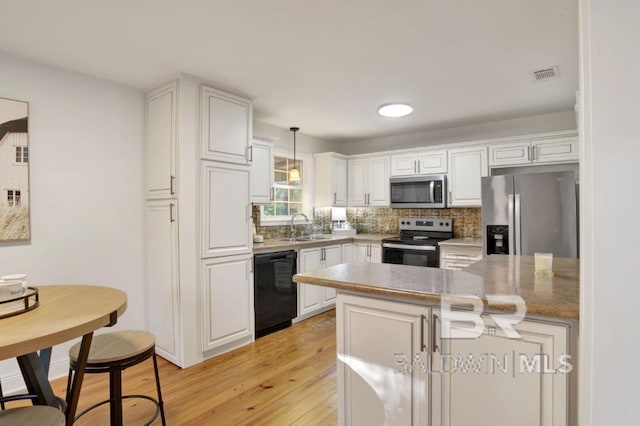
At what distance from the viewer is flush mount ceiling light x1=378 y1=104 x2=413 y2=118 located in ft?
11.7

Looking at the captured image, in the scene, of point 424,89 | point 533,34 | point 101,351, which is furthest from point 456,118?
point 101,351

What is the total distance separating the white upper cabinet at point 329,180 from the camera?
4867 millimetres

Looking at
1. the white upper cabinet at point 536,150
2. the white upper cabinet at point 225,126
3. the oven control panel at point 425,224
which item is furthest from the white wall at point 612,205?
the oven control panel at point 425,224

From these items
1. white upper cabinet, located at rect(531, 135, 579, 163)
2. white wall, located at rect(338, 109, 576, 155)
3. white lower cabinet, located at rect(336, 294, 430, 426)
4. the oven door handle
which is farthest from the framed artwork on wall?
white upper cabinet, located at rect(531, 135, 579, 163)

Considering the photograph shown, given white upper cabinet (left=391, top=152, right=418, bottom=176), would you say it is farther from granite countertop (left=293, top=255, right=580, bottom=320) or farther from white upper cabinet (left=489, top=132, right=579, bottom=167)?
granite countertop (left=293, top=255, right=580, bottom=320)

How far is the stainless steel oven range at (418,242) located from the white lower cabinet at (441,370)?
2.65 m

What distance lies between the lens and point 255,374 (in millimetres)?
2701

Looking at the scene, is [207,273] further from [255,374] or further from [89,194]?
[89,194]

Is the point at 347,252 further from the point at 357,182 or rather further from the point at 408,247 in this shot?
the point at 357,182

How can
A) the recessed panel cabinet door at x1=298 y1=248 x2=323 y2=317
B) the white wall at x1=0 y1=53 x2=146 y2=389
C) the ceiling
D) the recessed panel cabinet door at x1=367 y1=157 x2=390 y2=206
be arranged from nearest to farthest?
the ceiling
the white wall at x1=0 y1=53 x2=146 y2=389
the recessed panel cabinet door at x1=298 y1=248 x2=323 y2=317
the recessed panel cabinet door at x1=367 y1=157 x2=390 y2=206

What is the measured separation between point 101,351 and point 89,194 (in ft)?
5.30

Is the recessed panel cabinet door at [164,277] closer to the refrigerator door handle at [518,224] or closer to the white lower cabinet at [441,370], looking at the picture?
the white lower cabinet at [441,370]

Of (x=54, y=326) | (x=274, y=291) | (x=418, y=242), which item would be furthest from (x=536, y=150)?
(x=54, y=326)

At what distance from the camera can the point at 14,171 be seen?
7.98 feet
